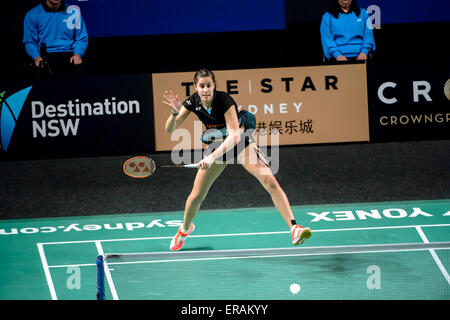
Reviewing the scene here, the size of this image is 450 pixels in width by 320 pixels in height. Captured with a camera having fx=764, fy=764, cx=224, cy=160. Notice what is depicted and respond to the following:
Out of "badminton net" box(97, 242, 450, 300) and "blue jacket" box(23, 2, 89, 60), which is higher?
"blue jacket" box(23, 2, 89, 60)

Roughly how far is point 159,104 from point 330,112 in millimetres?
2312

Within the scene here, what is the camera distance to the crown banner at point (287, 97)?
33.6ft

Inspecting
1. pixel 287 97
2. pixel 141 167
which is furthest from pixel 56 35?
pixel 141 167

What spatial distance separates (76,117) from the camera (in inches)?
402

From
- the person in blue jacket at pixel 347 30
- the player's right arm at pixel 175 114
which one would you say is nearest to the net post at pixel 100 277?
the player's right arm at pixel 175 114

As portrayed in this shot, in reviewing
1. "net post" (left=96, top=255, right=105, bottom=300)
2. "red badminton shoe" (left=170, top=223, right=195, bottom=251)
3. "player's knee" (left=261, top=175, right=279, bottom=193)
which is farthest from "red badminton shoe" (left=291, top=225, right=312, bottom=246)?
"net post" (left=96, top=255, right=105, bottom=300)

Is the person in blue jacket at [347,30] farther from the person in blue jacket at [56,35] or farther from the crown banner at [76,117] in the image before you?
the person in blue jacket at [56,35]

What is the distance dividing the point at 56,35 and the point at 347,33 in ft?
13.5

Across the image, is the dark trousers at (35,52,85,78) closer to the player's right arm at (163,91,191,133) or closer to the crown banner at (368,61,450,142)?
the crown banner at (368,61,450,142)

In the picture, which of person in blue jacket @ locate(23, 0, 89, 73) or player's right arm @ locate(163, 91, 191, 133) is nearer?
player's right arm @ locate(163, 91, 191, 133)

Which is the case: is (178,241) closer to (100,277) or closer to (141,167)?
(141,167)

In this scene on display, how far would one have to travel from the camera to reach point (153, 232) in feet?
25.1

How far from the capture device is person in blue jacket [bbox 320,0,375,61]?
425 inches

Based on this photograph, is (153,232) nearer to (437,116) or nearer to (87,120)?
(87,120)
